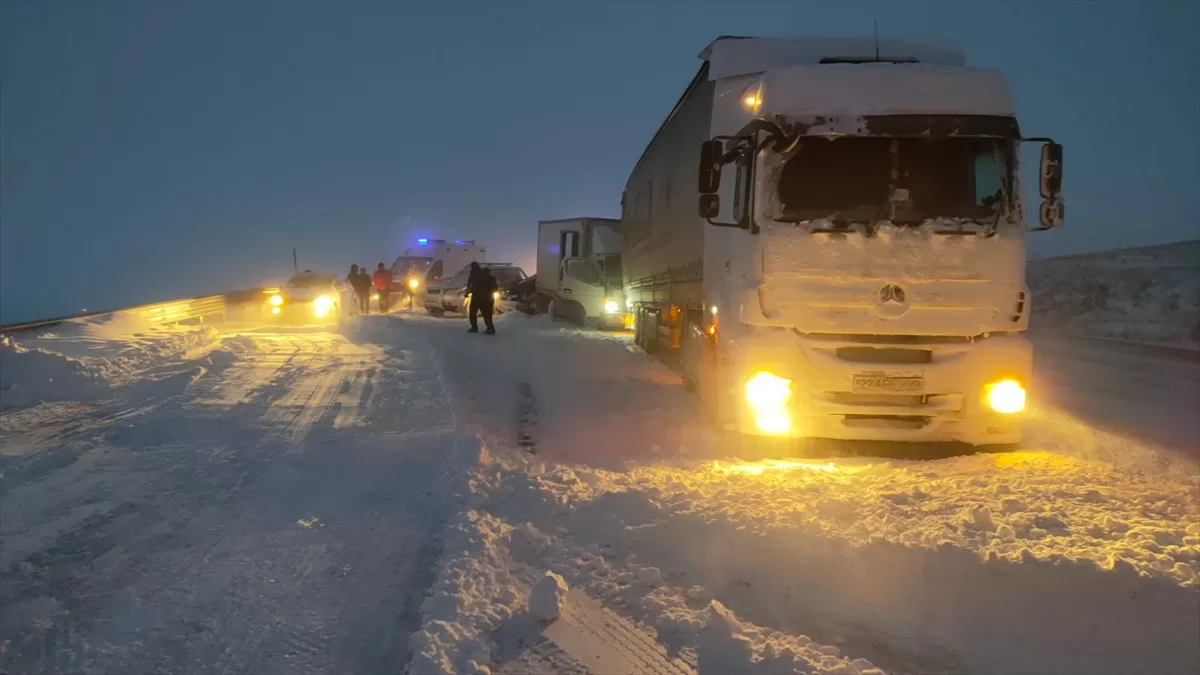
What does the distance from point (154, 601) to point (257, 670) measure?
1122mm

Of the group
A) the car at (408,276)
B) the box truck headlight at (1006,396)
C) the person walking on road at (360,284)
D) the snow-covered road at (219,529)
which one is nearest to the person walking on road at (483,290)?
the snow-covered road at (219,529)

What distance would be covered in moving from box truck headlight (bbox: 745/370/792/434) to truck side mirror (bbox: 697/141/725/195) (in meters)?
1.88

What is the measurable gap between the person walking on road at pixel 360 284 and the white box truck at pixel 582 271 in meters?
6.35

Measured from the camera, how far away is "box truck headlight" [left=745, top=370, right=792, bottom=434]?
708 centimetres

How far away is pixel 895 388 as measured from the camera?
701 centimetres

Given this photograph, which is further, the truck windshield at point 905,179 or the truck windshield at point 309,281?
the truck windshield at point 309,281

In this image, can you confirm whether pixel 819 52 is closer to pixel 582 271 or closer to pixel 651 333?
pixel 651 333

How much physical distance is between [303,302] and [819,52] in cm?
1813

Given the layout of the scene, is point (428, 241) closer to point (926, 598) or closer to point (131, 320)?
point (131, 320)

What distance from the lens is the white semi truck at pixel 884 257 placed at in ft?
22.6

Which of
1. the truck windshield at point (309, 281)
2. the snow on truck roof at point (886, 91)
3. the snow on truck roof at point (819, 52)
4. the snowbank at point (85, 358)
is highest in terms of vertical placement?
the snow on truck roof at point (819, 52)

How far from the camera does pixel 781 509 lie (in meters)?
5.29

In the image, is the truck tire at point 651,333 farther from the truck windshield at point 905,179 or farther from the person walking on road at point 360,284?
the person walking on road at point 360,284

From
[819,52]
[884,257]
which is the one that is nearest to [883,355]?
[884,257]
